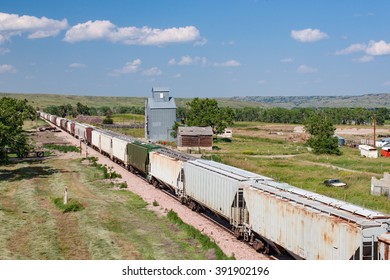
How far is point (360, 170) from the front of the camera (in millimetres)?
57812

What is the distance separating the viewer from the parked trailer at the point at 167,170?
3509 cm

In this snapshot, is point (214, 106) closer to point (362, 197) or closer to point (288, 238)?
point (362, 197)

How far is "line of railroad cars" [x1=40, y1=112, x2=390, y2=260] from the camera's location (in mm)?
15477

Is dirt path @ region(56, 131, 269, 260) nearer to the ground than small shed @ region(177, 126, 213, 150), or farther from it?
nearer to the ground

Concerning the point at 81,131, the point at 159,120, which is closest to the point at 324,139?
the point at 159,120

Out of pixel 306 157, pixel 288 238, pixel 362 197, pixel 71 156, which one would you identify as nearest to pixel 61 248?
pixel 288 238

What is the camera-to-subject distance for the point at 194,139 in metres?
87.8

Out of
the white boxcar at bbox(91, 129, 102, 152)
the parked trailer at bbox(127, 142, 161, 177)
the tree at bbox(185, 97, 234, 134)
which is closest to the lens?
the parked trailer at bbox(127, 142, 161, 177)

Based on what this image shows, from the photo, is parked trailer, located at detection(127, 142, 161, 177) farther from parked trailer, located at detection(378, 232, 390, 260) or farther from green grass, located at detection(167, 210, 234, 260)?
parked trailer, located at detection(378, 232, 390, 260)

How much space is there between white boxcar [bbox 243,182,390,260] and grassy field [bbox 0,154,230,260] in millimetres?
3310

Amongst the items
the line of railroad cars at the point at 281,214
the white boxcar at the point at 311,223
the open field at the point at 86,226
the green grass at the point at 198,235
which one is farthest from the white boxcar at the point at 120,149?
the white boxcar at the point at 311,223

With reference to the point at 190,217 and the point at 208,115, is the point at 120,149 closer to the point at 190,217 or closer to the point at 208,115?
the point at 190,217

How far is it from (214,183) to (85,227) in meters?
8.29

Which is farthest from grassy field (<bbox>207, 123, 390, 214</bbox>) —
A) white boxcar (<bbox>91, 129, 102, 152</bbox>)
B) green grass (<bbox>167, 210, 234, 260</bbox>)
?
white boxcar (<bbox>91, 129, 102, 152</bbox>)
